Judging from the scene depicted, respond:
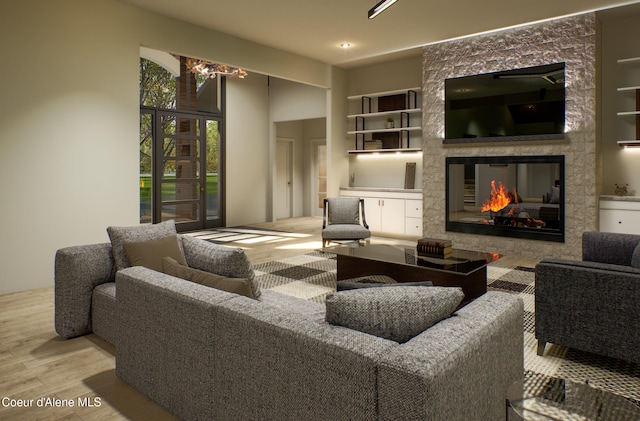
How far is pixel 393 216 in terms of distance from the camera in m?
7.57

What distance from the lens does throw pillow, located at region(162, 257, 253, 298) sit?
77.4 inches

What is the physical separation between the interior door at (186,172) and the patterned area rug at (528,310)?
129 inches

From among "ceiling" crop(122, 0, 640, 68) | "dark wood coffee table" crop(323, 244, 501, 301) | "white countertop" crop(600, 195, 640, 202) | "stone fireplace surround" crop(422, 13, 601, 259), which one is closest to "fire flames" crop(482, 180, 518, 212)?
"stone fireplace surround" crop(422, 13, 601, 259)

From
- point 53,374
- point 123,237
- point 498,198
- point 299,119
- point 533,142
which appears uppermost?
point 299,119

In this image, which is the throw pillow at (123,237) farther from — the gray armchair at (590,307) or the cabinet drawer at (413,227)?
the cabinet drawer at (413,227)

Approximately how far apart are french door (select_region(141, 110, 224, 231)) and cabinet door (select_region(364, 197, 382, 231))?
3041mm

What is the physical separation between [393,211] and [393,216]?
86 millimetres

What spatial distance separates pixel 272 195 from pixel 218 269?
25.6 feet

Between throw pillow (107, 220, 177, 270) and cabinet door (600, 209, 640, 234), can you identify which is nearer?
throw pillow (107, 220, 177, 270)

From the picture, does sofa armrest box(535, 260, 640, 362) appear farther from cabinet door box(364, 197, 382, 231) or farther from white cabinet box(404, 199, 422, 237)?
cabinet door box(364, 197, 382, 231)

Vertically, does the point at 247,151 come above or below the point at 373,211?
above

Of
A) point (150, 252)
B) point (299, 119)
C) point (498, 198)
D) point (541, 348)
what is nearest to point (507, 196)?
point (498, 198)

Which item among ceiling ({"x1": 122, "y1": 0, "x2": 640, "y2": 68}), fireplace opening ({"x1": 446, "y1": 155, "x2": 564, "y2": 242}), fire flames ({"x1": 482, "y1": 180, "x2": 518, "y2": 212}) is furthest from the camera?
fire flames ({"x1": 482, "y1": 180, "x2": 518, "y2": 212})

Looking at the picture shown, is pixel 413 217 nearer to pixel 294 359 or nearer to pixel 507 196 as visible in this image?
pixel 507 196
